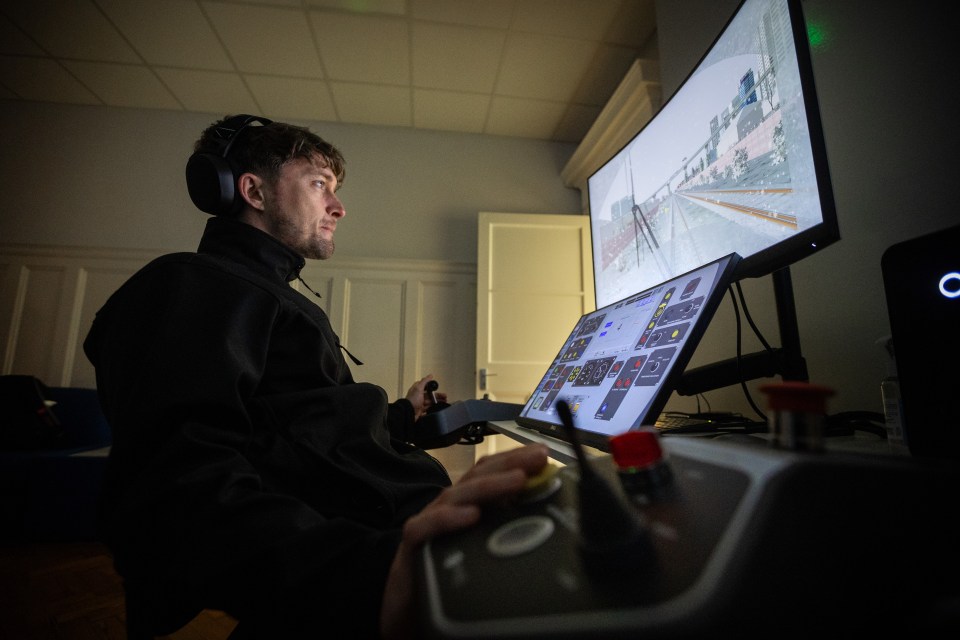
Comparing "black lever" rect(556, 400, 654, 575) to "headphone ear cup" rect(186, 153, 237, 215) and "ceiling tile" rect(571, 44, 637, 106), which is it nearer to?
"headphone ear cup" rect(186, 153, 237, 215)

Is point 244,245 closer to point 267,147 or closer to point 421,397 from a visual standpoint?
point 267,147

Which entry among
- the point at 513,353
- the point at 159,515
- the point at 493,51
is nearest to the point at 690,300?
the point at 159,515

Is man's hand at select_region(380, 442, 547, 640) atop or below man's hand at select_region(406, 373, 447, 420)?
below

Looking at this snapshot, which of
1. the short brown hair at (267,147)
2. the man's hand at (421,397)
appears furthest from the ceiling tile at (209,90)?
the man's hand at (421,397)

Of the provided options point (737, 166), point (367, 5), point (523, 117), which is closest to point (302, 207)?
point (737, 166)

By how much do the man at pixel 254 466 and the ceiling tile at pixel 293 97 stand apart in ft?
8.37

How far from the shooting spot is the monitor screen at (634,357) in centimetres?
50

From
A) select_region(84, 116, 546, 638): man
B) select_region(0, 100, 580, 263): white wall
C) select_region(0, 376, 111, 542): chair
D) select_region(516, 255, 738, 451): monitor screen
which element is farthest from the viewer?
select_region(0, 100, 580, 263): white wall

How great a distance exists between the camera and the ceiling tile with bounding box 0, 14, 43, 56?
8.13 ft

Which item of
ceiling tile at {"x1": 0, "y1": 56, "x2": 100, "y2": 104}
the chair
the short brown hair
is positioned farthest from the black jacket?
ceiling tile at {"x1": 0, "y1": 56, "x2": 100, "y2": 104}

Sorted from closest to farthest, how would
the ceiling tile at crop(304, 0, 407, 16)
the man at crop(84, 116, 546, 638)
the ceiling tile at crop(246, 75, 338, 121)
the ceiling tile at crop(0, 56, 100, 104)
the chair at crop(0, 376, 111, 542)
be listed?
the man at crop(84, 116, 546, 638)
the chair at crop(0, 376, 111, 542)
the ceiling tile at crop(304, 0, 407, 16)
the ceiling tile at crop(0, 56, 100, 104)
the ceiling tile at crop(246, 75, 338, 121)

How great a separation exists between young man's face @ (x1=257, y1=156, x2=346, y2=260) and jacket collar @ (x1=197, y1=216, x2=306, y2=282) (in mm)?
124

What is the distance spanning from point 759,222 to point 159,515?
781mm

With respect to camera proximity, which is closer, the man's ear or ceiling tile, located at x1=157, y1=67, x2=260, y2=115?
the man's ear
